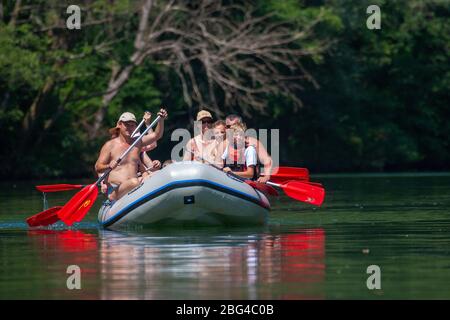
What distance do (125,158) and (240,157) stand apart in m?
1.52

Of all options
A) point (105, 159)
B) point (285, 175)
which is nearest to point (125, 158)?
point (105, 159)

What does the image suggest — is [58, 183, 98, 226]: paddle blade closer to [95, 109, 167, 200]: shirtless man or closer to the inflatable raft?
[95, 109, 167, 200]: shirtless man

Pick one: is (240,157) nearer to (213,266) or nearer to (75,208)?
(75,208)

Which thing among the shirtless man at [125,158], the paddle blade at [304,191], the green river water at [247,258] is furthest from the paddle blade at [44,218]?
the paddle blade at [304,191]

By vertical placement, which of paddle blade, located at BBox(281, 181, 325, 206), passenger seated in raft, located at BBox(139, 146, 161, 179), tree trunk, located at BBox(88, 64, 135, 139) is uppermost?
tree trunk, located at BBox(88, 64, 135, 139)

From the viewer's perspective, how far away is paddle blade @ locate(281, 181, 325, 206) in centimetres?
2003

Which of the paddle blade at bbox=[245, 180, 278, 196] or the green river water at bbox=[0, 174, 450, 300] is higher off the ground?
the paddle blade at bbox=[245, 180, 278, 196]

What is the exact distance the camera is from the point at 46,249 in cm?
1590

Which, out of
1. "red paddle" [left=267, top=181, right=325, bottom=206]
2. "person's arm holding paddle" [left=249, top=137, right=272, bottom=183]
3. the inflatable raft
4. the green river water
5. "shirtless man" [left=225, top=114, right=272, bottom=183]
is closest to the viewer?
the green river water

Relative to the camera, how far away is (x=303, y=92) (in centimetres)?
5103

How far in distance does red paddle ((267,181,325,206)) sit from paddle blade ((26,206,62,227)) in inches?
115

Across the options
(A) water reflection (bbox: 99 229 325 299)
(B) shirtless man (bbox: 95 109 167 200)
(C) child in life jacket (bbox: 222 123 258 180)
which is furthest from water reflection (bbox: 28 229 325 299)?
(C) child in life jacket (bbox: 222 123 258 180)

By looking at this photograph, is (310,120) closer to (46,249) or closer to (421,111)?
(421,111)
